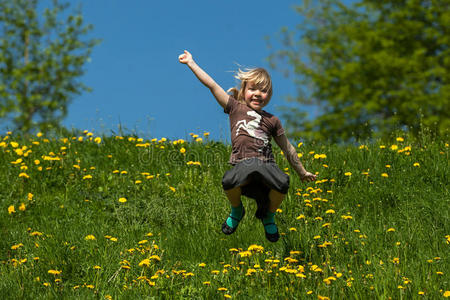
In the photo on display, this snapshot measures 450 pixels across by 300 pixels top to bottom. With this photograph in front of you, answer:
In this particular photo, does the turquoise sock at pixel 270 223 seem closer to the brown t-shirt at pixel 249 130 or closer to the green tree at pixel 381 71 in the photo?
the brown t-shirt at pixel 249 130

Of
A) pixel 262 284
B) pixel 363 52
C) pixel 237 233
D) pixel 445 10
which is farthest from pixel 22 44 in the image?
pixel 262 284

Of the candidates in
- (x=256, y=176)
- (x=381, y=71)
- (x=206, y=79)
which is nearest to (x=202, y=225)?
(x=256, y=176)

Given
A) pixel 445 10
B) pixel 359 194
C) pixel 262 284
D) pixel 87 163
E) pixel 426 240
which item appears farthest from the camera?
pixel 445 10

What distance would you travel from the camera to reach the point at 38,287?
4.82 meters

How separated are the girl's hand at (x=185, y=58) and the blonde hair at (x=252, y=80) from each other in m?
0.52

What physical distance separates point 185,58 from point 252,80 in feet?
2.14

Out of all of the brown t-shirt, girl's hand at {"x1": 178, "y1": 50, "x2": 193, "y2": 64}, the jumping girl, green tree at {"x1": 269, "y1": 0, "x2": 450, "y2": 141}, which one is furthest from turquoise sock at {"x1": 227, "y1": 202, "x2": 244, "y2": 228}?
green tree at {"x1": 269, "y1": 0, "x2": 450, "y2": 141}

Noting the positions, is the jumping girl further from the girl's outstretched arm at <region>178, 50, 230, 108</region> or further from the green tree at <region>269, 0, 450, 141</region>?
the green tree at <region>269, 0, 450, 141</region>

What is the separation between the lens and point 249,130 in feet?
14.8

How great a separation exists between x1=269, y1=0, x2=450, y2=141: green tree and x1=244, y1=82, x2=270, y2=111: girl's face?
40.8ft

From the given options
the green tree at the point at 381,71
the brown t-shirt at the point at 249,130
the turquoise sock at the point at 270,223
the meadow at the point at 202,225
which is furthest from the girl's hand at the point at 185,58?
the green tree at the point at 381,71

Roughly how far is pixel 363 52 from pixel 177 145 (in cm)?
1153

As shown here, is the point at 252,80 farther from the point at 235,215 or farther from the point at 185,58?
the point at 235,215

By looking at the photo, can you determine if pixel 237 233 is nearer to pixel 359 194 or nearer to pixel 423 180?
pixel 359 194
